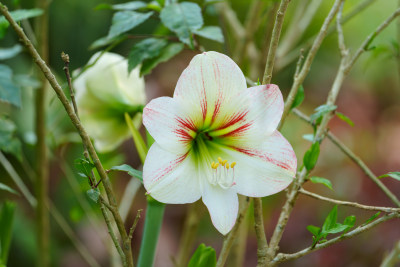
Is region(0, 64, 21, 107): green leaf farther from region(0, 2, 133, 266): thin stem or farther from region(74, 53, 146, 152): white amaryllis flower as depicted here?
region(0, 2, 133, 266): thin stem

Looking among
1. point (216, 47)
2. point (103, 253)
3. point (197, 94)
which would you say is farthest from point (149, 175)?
point (216, 47)

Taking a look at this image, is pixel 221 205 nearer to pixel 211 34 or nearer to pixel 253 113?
pixel 253 113

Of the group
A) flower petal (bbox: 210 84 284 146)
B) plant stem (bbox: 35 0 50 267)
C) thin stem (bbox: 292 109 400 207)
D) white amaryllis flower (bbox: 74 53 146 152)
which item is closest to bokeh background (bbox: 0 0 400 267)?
plant stem (bbox: 35 0 50 267)

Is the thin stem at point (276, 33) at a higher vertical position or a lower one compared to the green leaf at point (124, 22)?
higher

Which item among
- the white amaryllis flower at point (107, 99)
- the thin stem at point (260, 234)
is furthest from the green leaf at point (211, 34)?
the thin stem at point (260, 234)

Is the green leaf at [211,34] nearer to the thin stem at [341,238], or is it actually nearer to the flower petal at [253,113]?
the flower petal at [253,113]

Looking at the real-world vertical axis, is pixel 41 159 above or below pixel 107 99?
below

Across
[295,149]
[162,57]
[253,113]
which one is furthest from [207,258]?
[295,149]
